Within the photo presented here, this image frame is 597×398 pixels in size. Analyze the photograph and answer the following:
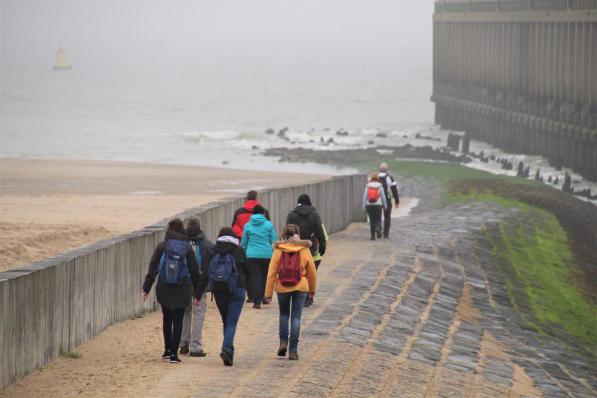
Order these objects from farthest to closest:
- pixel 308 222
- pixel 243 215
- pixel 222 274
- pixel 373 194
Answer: pixel 373 194
pixel 243 215
pixel 308 222
pixel 222 274

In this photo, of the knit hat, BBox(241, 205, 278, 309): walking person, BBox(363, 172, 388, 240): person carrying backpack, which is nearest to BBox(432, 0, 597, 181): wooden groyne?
BBox(363, 172, 388, 240): person carrying backpack

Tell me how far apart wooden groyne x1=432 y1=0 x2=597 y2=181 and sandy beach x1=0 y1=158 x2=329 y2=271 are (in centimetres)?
957

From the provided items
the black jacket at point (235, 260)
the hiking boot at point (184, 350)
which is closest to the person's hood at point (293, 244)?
the black jacket at point (235, 260)

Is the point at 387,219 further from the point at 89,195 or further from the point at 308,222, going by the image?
the point at 89,195

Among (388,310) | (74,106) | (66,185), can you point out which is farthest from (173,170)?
(74,106)

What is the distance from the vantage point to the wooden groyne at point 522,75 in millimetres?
47469

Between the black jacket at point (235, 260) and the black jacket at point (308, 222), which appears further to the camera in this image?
the black jacket at point (308, 222)

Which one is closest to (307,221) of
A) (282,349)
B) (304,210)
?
(304,210)

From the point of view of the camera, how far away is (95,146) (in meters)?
68.6

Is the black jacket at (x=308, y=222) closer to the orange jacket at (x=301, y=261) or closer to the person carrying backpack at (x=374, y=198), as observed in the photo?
the orange jacket at (x=301, y=261)

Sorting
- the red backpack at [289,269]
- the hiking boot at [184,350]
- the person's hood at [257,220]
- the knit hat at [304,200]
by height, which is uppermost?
the knit hat at [304,200]

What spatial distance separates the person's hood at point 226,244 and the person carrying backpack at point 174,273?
0.28 meters

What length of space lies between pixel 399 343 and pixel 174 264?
374cm

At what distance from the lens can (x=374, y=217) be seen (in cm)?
2422
